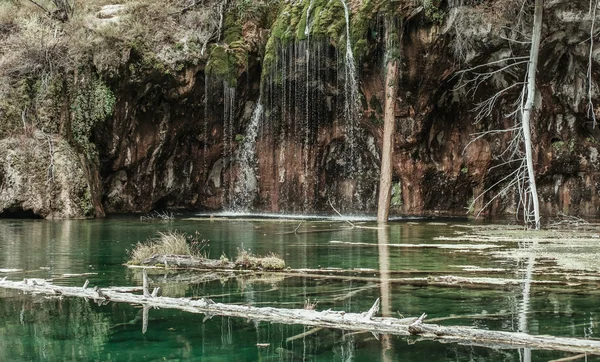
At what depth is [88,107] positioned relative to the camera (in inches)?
1146

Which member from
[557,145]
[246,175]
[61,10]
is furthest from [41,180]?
[557,145]

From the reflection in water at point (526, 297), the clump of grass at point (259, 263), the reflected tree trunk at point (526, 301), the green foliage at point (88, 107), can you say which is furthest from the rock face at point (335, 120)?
the clump of grass at point (259, 263)

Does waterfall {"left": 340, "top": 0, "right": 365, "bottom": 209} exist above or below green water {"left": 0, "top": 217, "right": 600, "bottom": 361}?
above

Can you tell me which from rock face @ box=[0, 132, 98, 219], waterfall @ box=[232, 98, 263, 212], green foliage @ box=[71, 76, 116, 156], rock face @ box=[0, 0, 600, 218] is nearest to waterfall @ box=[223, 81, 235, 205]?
rock face @ box=[0, 0, 600, 218]

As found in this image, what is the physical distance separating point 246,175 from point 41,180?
10.1 metres

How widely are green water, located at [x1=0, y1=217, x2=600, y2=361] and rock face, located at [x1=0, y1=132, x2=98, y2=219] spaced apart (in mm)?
12386

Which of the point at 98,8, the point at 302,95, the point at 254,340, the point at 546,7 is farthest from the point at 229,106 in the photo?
the point at 254,340

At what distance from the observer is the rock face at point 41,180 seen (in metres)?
26.6

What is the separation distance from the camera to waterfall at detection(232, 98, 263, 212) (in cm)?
3306

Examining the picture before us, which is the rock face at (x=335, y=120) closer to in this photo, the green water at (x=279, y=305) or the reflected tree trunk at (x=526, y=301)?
the green water at (x=279, y=305)

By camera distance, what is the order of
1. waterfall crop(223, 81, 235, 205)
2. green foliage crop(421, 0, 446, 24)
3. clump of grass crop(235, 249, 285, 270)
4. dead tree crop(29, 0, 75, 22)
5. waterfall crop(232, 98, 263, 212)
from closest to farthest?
1. clump of grass crop(235, 249, 285, 270)
2. green foliage crop(421, 0, 446, 24)
3. waterfall crop(223, 81, 235, 205)
4. dead tree crop(29, 0, 75, 22)
5. waterfall crop(232, 98, 263, 212)

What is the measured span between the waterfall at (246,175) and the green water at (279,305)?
18367 millimetres

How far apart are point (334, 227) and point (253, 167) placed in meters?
12.4

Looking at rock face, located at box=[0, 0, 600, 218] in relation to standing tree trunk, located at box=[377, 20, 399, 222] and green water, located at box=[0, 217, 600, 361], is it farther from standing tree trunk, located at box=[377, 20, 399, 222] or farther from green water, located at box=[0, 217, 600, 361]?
green water, located at box=[0, 217, 600, 361]
